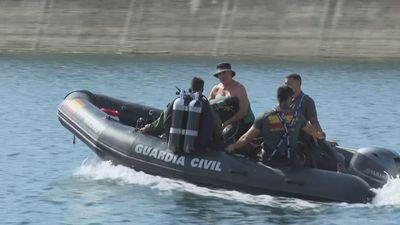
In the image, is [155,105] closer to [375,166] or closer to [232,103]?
[232,103]

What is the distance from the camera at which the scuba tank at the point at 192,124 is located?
39.3 ft

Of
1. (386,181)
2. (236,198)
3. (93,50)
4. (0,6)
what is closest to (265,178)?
(236,198)

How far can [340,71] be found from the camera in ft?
90.0

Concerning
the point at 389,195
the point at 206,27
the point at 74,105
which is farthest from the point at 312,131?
the point at 206,27

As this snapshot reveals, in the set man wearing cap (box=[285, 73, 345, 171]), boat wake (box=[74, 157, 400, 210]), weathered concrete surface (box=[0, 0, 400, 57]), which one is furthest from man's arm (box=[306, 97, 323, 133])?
weathered concrete surface (box=[0, 0, 400, 57])

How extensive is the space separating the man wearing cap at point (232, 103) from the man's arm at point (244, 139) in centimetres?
53

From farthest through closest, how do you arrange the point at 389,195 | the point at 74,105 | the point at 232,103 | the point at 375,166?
the point at 74,105
the point at 232,103
the point at 375,166
the point at 389,195

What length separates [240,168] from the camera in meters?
11.7

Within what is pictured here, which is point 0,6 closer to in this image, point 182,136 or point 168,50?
point 168,50

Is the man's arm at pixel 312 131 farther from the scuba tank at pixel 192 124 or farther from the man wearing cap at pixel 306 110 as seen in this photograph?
the scuba tank at pixel 192 124

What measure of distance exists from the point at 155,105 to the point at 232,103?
30.5 ft

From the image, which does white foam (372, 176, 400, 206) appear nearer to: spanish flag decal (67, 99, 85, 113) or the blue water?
the blue water

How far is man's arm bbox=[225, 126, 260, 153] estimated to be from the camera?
1155 cm

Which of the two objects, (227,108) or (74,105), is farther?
(74,105)
